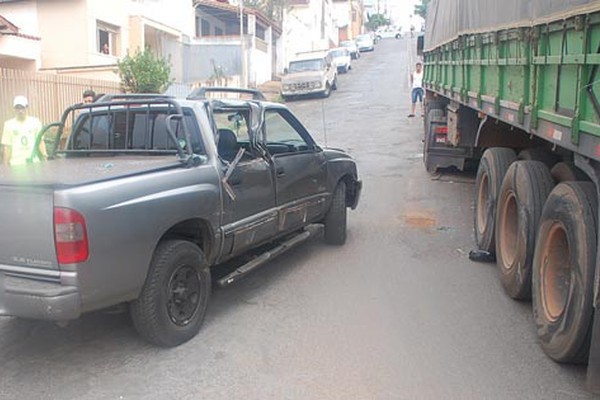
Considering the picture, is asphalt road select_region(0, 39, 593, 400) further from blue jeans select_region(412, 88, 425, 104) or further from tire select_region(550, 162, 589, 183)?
blue jeans select_region(412, 88, 425, 104)

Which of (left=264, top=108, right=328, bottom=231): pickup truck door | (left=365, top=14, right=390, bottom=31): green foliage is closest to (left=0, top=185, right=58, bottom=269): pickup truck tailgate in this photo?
(left=264, top=108, right=328, bottom=231): pickup truck door

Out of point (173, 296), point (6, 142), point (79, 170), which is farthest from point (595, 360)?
point (6, 142)

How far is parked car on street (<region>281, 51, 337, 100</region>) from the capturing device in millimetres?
28656

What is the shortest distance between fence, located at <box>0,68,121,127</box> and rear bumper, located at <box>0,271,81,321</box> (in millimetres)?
10910

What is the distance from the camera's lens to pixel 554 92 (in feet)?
14.4

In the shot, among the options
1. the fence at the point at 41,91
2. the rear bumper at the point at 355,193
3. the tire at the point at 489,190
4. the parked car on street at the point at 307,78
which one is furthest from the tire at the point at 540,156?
the parked car on street at the point at 307,78

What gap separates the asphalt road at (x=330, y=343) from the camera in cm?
405

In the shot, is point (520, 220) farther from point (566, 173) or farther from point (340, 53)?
point (340, 53)

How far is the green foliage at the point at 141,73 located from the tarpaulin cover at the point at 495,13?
856 centimetres

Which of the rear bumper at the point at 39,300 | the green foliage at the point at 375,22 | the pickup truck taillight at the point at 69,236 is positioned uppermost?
the green foliage at the point at 375,22

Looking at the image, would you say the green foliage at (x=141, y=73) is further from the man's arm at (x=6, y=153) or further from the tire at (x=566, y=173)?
the tire at (x=566, y=173)

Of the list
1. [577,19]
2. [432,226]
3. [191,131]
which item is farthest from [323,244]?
[577,19]

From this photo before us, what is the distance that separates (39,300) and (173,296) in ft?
3.35

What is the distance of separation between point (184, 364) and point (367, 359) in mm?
1240
